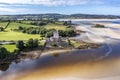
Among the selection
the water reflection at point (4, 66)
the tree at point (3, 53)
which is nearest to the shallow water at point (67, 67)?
the water reflection at point (4, 66)

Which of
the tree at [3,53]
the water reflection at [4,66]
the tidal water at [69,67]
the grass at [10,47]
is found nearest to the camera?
A: the tidal water at [69,67]

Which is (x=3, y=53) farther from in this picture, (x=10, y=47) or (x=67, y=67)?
(x=67, y=67)

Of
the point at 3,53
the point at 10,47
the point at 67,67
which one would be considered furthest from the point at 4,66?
the point at 10,47

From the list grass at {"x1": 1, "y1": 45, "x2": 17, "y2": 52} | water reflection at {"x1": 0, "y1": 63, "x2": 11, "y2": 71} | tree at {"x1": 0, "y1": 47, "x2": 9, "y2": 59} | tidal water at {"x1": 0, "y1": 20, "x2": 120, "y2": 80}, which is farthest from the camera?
grass at {"x1": 1, "y1": 45, "x2": 17, "y2": 52}

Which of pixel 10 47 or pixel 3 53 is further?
pixel 10 47

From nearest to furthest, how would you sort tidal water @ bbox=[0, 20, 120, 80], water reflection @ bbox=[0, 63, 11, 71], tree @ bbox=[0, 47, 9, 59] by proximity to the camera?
tidal water @ bbox=[0, 20, 120, 80] < water reflection @ bbox=[0, 63, 11, 71] < tree @ bbox=[0, 47, 9, 59]

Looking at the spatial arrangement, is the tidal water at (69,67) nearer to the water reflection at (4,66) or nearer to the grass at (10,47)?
the water reflection at (4,66)

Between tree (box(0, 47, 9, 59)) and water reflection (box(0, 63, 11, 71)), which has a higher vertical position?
tree (box(0, 47, 9, 59))

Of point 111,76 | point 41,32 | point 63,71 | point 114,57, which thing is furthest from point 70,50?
point 41,32

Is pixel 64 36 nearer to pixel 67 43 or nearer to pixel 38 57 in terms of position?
pixel 67 43

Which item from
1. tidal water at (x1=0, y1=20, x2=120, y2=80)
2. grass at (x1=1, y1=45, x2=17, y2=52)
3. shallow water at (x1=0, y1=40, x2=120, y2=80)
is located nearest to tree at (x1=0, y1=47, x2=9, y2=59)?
tidal water at (x1=0, y1=20, x2=120, y2=80)

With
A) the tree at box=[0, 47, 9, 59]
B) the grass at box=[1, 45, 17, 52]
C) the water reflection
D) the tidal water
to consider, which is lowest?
the water reflection

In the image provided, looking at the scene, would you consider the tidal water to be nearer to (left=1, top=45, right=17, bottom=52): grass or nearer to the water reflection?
the water reflection
